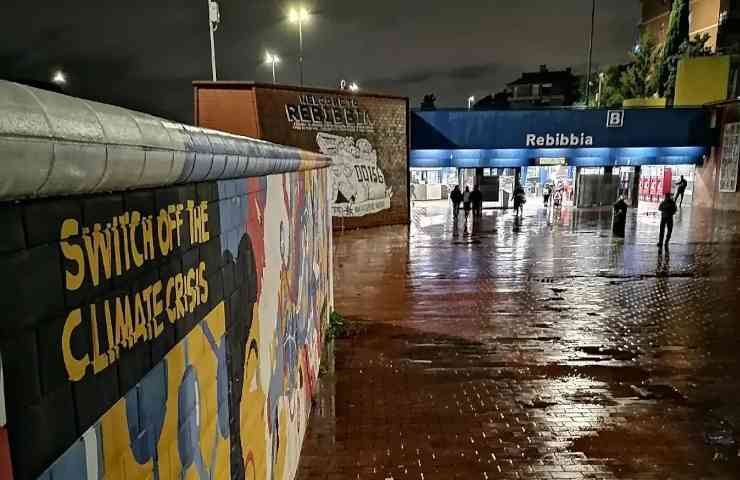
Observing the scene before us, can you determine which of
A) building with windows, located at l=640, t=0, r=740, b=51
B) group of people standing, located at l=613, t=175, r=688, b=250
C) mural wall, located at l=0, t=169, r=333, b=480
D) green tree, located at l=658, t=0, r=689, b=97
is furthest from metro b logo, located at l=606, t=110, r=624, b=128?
mural wall, located at l=0, t=169, r=333, b=480

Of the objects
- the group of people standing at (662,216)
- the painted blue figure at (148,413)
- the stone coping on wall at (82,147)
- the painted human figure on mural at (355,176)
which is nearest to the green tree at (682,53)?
the group of people standing at (662,216)

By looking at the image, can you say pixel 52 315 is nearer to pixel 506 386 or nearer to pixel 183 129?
pixel 183 129

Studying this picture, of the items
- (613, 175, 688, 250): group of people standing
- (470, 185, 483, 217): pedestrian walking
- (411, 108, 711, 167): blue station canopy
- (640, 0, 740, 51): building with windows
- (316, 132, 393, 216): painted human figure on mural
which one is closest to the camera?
→ (613, 175, 688, 250): group of people standing

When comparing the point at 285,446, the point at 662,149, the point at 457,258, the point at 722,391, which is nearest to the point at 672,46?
the point at 662,149

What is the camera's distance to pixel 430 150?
24922 millimetres

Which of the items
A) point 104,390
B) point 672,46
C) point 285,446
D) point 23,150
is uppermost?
point 672,46

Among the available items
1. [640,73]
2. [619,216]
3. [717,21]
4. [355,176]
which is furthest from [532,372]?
[717,21]

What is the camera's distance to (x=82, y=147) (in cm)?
132

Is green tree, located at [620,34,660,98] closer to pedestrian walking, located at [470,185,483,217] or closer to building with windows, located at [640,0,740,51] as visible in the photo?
building with windows, located at [640,0,740,51]

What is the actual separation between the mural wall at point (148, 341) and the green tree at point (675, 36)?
46944 mm

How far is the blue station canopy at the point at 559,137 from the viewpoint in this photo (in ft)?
81.3

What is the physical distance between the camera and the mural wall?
1.27m

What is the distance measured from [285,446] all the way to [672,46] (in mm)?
48531

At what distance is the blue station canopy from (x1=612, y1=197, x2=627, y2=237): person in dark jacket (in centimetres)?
843
